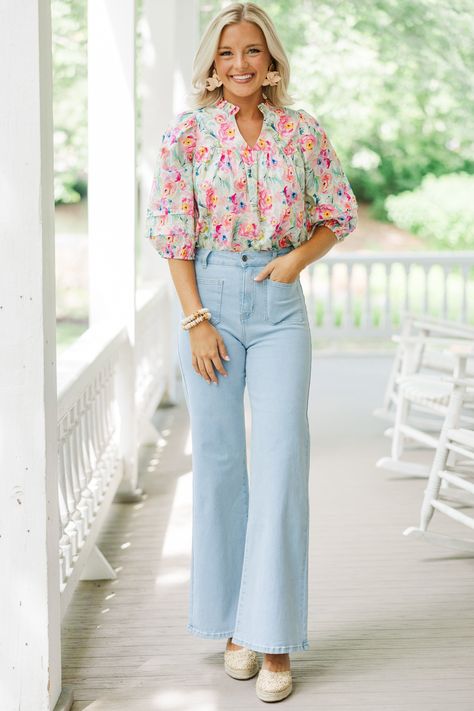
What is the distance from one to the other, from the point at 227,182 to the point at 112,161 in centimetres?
202

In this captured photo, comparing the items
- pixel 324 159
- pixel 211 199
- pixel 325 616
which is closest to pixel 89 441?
pixel 325 616

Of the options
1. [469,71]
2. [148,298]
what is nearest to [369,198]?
[469,71]

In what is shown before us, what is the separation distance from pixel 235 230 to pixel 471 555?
6.42 feet

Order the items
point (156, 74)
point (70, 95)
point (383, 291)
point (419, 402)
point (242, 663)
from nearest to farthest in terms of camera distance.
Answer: point (242, 663)
point (419, 402)
point (156, 74)
point (70, 95)
point (383, 291)

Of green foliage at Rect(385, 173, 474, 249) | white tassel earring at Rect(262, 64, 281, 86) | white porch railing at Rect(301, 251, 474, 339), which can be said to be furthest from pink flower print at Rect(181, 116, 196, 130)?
green foliage at Rect(385, 173, 474, 249)

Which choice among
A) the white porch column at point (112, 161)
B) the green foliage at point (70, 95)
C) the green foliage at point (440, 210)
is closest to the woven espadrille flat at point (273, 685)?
the white porch column at point (112, 161)

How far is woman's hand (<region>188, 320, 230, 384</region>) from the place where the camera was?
265 cm

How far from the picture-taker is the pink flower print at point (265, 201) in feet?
8.59

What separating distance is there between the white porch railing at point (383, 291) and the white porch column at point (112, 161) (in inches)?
91.5

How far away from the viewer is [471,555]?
398 centimetres

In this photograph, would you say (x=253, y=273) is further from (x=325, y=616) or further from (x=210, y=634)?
(x=325, y=616)

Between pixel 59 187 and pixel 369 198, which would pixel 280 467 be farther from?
pixel 369 198

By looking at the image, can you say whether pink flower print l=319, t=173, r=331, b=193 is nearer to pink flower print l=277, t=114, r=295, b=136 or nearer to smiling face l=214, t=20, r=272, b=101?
pink flower print l=277, t=114, r=295, b=136

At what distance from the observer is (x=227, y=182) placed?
2.61 meters
